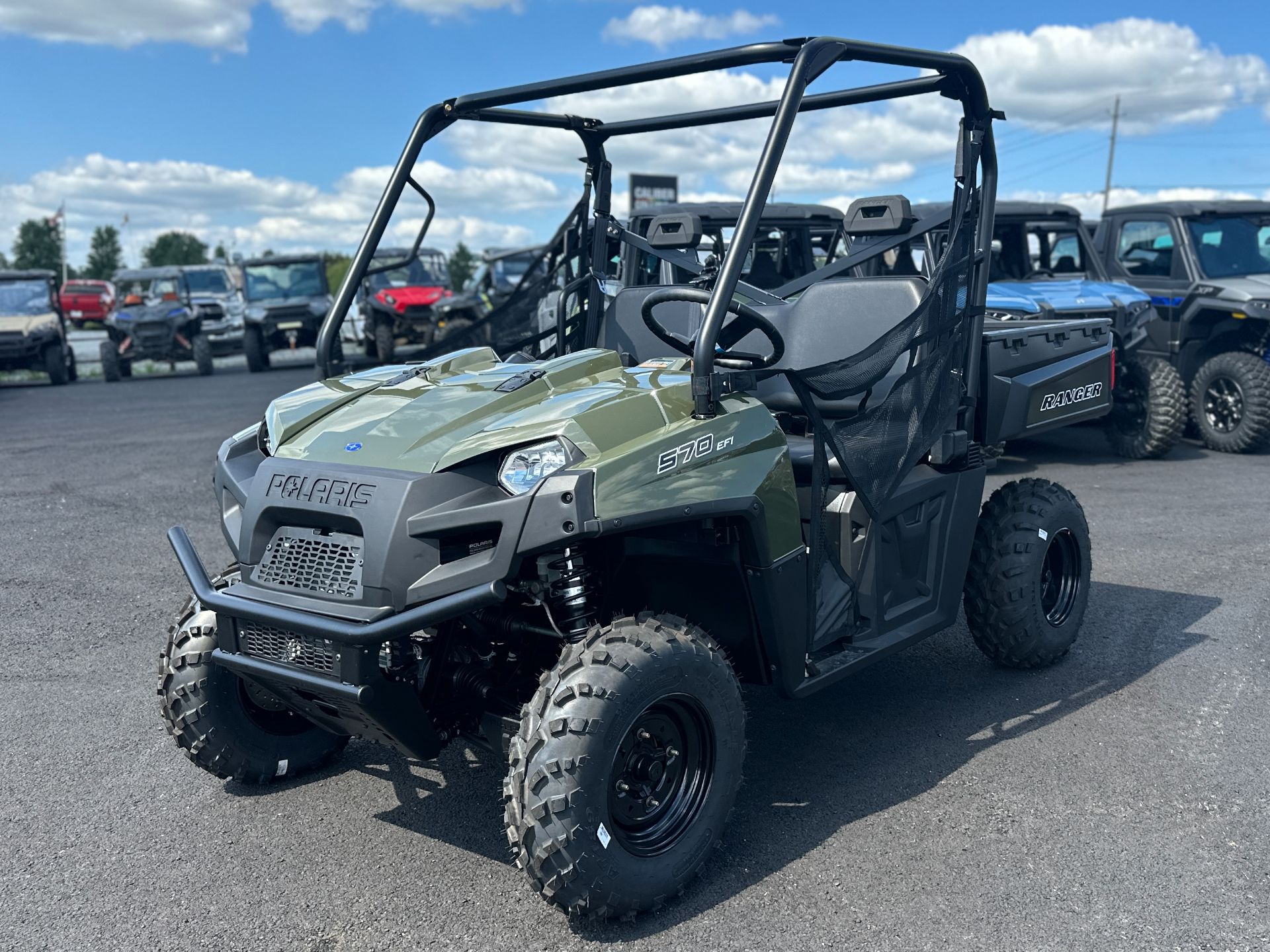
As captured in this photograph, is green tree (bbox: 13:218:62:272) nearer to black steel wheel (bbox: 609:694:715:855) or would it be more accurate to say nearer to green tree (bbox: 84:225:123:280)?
green tree (bbox: 84:225:123:280)

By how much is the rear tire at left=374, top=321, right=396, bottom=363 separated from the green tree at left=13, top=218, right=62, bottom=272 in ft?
223

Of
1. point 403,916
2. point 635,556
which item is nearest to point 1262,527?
point 635,556

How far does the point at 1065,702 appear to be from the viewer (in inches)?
165

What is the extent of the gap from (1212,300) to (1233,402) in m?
0.86

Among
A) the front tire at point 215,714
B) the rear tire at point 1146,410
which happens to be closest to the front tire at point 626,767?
the front tire at point 215,714

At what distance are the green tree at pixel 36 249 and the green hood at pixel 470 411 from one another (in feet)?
274

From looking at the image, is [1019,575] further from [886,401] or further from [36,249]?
[36,249]

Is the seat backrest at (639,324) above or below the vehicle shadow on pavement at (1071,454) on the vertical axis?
above

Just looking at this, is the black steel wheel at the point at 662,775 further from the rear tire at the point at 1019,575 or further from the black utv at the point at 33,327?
the black utv at the point at 33,327

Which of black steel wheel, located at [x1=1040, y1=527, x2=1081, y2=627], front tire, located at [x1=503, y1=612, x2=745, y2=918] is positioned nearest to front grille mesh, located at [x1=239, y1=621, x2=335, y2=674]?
front tire, located at [x1=503, y1=612, x2=745, y2=918]

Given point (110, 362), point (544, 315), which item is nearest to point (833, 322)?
point (544, 315)

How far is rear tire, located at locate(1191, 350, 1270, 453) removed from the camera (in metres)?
9.18

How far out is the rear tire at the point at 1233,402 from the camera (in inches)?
361

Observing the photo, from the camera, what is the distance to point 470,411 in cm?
307
